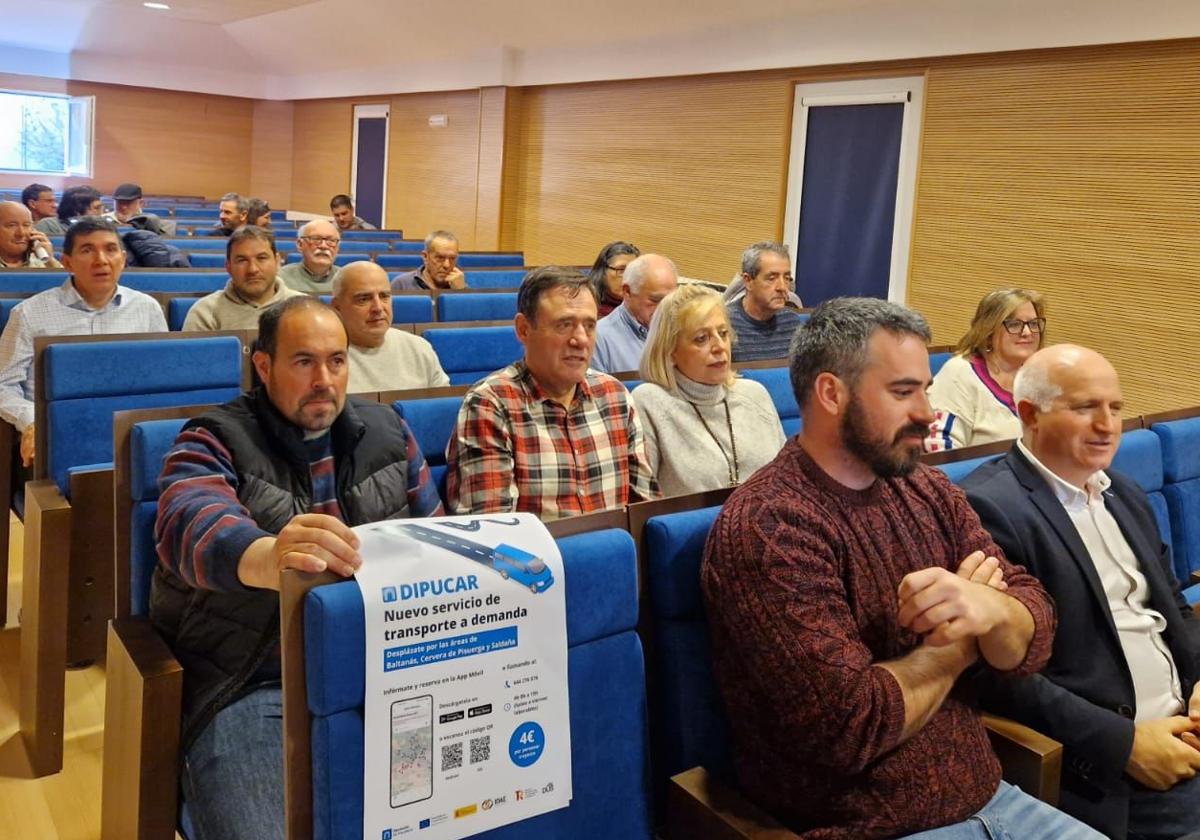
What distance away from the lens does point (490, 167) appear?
33.1ft

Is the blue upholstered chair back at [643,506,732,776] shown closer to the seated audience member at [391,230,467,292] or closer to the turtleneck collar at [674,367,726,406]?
the turtleneck collar at [674,367,726,406]

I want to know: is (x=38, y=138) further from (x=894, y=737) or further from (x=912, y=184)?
(x=894, y=737)

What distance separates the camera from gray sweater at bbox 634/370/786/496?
99.9 inches

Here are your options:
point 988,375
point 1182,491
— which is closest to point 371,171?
point 988,375

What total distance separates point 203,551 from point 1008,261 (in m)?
5.09

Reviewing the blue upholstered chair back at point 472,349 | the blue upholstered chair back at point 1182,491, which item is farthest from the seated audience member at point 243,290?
the blue upholstered chair back at point 1182,491

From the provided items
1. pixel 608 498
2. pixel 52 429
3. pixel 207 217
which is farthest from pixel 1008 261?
pixel 207 217

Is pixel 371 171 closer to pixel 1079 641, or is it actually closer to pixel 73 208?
pixel 73 208

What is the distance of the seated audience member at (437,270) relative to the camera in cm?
566

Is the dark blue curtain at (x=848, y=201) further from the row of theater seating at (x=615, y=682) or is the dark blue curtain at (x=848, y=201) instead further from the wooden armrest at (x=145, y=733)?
the wooden armrest at (x=145, y=733)

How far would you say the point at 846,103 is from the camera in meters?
6.62

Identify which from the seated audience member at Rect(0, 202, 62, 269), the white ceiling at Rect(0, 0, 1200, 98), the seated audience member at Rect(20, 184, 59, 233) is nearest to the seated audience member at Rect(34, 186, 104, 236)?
the seated audience member at Rect(20, 184, 59, 233)

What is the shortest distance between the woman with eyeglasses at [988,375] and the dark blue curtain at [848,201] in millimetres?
3103

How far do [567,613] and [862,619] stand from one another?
45 centimetres
